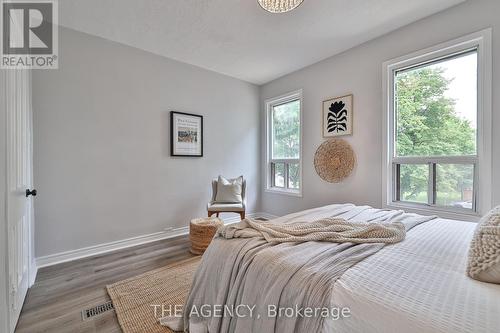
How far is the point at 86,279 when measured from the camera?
6.77 feet

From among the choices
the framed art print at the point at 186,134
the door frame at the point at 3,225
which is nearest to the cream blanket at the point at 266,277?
the door frame at the point at 3,225

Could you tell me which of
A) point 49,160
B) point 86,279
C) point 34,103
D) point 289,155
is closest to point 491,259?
point 86,279

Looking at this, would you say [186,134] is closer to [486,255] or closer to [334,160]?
[334,160]

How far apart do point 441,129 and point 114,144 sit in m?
3.74

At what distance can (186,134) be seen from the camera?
338cm

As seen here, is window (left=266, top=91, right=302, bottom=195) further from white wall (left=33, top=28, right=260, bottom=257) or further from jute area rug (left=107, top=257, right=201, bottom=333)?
jute area rug (left=107, top=257, right=201, bottom=333)

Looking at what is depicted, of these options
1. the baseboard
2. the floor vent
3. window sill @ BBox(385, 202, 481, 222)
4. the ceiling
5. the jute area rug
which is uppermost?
the ceiling

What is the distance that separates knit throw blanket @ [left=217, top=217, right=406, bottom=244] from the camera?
1219 millimetres

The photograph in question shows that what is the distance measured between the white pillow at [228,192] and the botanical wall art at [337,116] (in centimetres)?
157

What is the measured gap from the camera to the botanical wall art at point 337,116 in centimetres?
298

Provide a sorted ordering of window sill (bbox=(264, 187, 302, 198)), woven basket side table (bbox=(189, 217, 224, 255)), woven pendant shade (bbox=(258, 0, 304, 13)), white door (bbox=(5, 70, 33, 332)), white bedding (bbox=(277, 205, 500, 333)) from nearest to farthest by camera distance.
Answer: white bedding (bbox=(277, 205, 500, 333)) < white door (bbox=(5, 70, 33, 332)) < woven pendant shade (bbox=(258, 0, 304, 13)) < woven basket side table (bbox=(189, 217, 224, 255)) < window sill (bbox=(264, 187, 302, 198))

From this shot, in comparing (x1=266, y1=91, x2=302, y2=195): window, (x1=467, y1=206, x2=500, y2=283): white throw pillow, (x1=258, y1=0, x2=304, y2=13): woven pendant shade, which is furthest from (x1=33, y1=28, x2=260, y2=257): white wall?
(x1=467, y1=206, x2=500, y2=283): white throw pillow

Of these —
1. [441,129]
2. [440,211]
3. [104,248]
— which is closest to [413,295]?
[440,211]

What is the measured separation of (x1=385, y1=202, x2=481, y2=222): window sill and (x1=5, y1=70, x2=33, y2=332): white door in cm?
337
